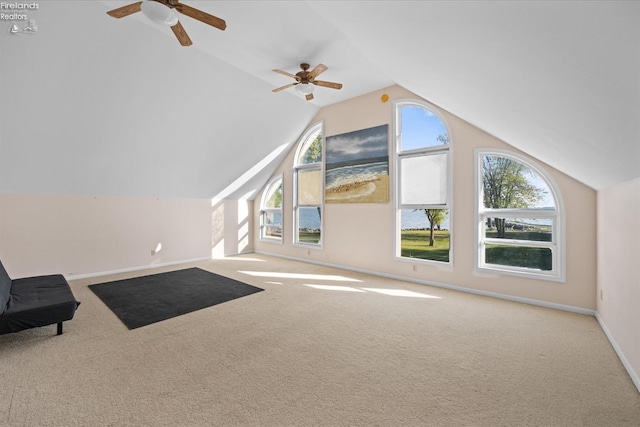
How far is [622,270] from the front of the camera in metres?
2.44

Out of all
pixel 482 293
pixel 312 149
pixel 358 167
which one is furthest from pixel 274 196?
pixel 482 293

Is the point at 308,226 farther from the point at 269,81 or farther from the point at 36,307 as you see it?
the point at 36,307

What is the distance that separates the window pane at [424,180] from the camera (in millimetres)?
4570

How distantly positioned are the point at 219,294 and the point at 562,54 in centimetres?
433

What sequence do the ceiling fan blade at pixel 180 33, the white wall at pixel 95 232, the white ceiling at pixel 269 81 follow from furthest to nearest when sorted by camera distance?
1. the white wall at pixel 95 232
2. the ceiling fan blade at pixel 180 33
3. the white ceiling at pixel 269 81

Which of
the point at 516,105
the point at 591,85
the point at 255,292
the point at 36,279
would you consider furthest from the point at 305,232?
the point at 591,85

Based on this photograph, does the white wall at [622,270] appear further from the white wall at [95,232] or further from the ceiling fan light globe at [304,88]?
the white wall at [95,232]

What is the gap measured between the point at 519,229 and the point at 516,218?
0.16m

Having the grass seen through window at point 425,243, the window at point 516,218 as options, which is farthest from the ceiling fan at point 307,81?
the grass seen through window at point 425,243

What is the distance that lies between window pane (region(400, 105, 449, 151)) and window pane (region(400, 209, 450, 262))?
1207mm

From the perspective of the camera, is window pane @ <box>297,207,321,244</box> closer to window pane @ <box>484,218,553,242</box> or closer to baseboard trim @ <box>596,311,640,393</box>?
window pane @ <box>484,218,553,242</box>

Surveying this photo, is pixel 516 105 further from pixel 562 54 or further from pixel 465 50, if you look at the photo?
pixel 562 54

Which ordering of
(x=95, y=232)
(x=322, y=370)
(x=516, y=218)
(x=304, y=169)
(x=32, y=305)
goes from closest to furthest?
(x=322, y=370), (x=32, y=305), (x=516, y=218), (x=95, y=232), (x=304, y=169)

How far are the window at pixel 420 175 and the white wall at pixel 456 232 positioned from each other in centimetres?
16
